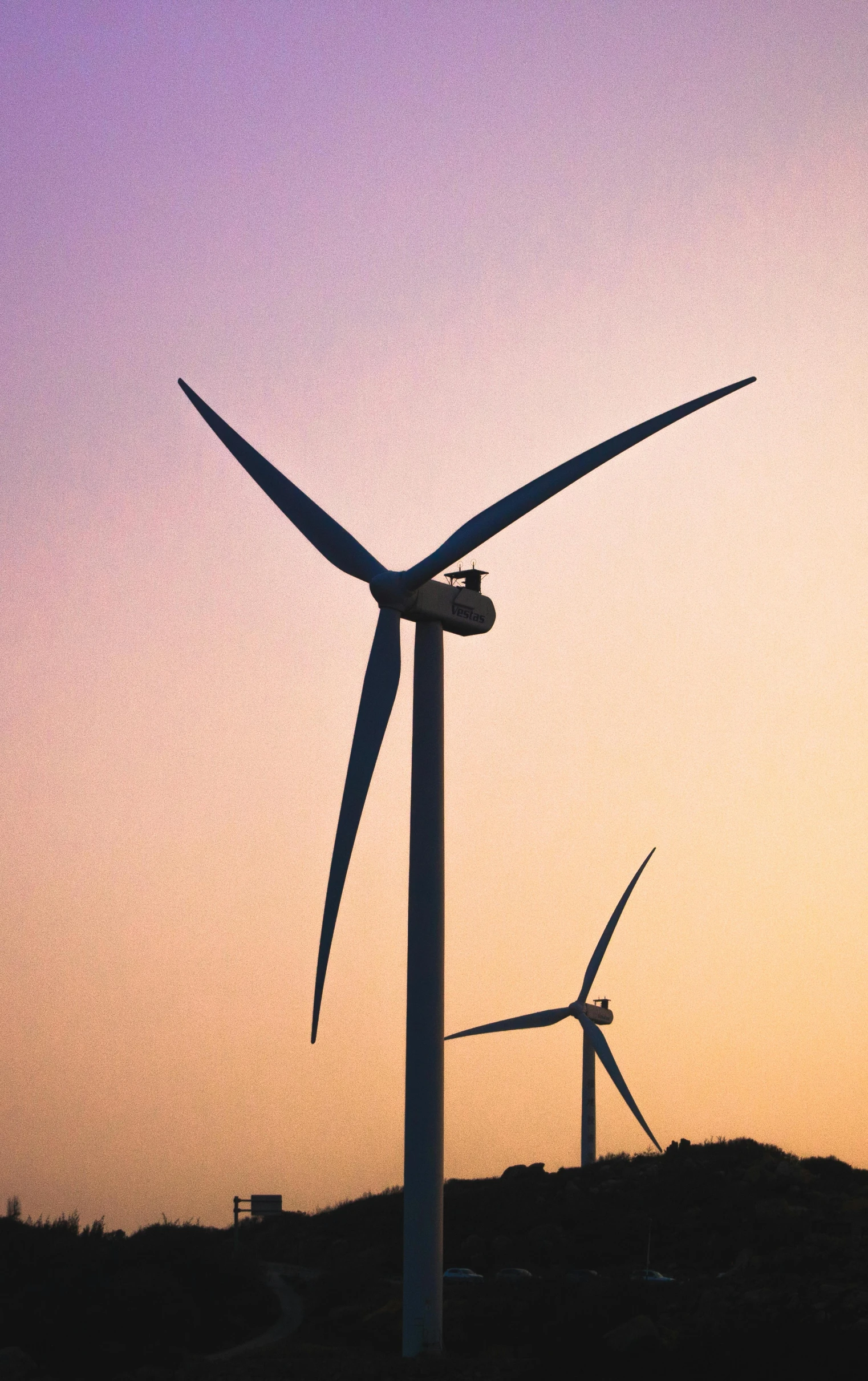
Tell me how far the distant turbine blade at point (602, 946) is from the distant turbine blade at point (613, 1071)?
5.81 metres

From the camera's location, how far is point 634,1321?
160 ft

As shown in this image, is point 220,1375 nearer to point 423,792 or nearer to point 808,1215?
point 423,792

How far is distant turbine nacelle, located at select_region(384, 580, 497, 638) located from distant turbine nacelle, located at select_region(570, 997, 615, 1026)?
4838 centimetres

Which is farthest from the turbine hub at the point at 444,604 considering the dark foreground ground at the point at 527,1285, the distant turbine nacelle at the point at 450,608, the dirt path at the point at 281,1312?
the dirt path at the point at 281,1312

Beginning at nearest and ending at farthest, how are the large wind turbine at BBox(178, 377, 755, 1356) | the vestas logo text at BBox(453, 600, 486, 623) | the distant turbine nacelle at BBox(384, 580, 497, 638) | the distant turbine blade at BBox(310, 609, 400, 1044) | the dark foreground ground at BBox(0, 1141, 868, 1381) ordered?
1. the distant turbine blade at BBox(310, 609, 400, 1044)
2. the large wind turbine at BBox(178, 377, 755, 1356)
3. the dark foreground ground at BBox(0, 1141, 868, 1381)
4. the distant turbine nacelle at BBox(384, 580, 497, 638)
5. the vestas logo text at BBox(453, 600, 486, 623)

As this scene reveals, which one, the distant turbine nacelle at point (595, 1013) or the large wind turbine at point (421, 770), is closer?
the large wind turbine at point (421, 770)

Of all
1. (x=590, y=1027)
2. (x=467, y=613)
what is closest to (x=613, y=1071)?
(x=590, y=1027)

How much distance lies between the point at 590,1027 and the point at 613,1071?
10.6 meters

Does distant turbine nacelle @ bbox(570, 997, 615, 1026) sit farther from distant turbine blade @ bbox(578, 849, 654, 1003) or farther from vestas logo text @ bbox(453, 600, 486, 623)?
vestas logo text @ bbox(453, 600, 486, 623)

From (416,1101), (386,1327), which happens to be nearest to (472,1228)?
(386,1327)

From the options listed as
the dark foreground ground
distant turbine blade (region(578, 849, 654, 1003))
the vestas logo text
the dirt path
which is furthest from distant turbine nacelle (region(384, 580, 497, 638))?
distant turbine blade (region(578, 849, 654, 1003))

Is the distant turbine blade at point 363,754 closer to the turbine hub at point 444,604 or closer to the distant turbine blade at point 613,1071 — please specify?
the turbine hub at point 444,604

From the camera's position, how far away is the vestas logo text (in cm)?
4941

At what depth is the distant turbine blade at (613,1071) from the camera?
242 feet
